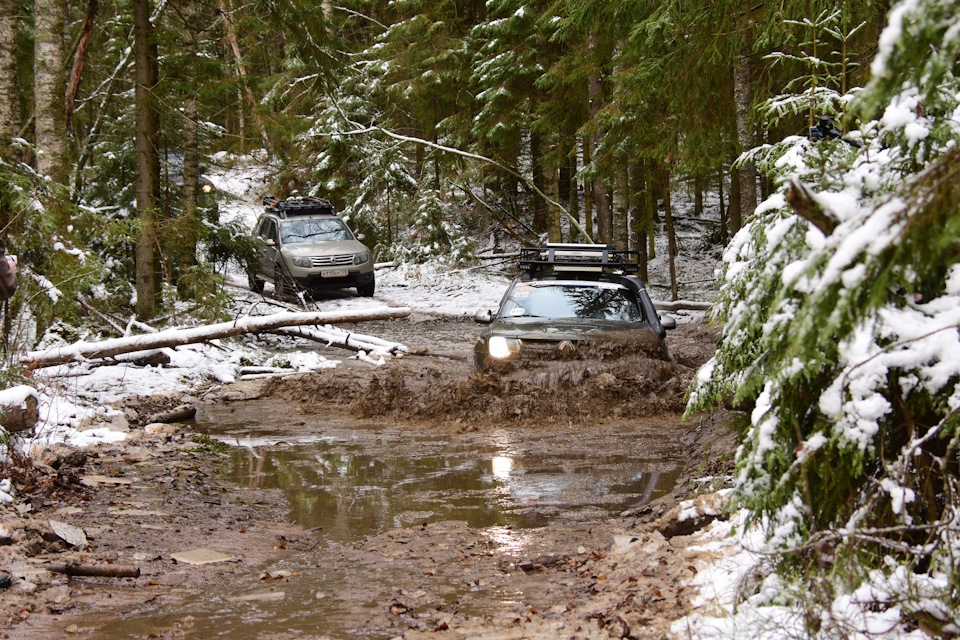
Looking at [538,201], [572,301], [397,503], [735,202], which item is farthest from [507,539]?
[538,201]

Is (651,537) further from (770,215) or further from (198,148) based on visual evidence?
(198,148)

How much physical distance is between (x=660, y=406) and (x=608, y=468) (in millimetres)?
2261

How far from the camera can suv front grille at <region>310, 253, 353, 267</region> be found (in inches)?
831

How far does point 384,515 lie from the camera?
614cm

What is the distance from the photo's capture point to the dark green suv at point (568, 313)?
926 centimetres

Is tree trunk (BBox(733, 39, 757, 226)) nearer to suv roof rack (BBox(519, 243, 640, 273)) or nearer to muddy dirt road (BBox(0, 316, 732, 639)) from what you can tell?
suv roof rack (BBox(519, 243, 640, 273))

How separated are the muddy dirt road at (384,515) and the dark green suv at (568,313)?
0.34 m

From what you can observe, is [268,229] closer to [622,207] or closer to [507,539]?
[622,207]

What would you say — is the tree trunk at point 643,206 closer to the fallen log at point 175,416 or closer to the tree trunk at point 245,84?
the tree trunk at point 245,84

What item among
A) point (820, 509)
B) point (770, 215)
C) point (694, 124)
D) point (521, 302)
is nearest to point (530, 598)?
point (820, 509)

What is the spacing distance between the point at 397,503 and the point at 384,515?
0.32m

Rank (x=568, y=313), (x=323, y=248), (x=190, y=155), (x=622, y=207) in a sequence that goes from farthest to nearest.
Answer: (x=323, y=248), (x=622, y=207), (x=190, y=155), (x=568, y=313)

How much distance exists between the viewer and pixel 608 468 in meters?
7.28

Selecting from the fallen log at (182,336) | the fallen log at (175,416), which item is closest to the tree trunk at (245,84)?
the fallen log at (182,336)
